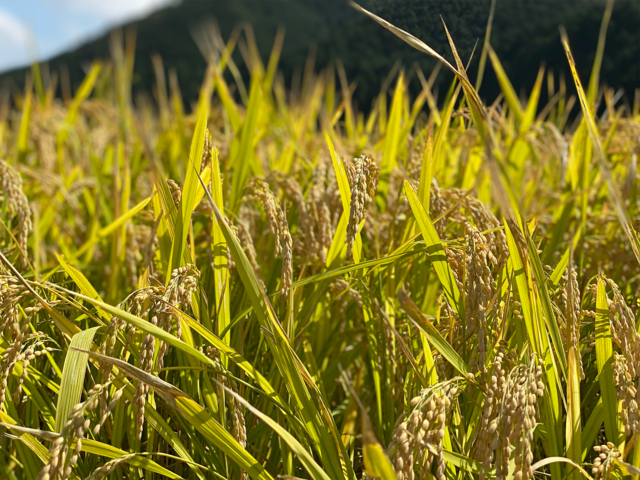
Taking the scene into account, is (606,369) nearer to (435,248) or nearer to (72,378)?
(435,248)

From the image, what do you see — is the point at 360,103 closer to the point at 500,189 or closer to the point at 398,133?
the point at 398,133

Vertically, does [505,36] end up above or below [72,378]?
above

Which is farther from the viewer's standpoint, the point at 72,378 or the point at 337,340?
the point at 337,340

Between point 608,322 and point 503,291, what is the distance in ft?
0.55

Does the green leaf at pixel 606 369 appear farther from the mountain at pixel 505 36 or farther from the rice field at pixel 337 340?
the mountain at pixel 505 36

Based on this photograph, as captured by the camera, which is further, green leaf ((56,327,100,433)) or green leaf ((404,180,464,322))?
green leaf ((404,180,464,322))

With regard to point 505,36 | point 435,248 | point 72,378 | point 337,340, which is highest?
point 505,36

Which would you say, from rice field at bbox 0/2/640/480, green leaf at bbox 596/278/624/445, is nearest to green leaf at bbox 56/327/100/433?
rice field at bbox 0/2/640/480

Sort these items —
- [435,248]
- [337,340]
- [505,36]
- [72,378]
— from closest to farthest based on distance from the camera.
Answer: [72,378], [435,248], [337,340], [505,36]

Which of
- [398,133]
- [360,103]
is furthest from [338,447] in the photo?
[360,103]

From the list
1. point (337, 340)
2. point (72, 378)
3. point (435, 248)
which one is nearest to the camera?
point (72, 378)

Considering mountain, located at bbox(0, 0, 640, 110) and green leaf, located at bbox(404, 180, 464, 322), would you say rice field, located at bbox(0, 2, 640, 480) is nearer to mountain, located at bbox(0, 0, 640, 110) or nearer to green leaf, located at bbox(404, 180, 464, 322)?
green leaf, located at bbox(404, 180, 464, 322)

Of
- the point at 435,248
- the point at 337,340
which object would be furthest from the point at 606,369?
the point at 337,340

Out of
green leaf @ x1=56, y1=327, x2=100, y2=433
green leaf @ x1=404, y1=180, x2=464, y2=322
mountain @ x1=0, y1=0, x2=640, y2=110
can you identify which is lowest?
green leaf @ x1=56, y1=327, x2=100, y2=433
